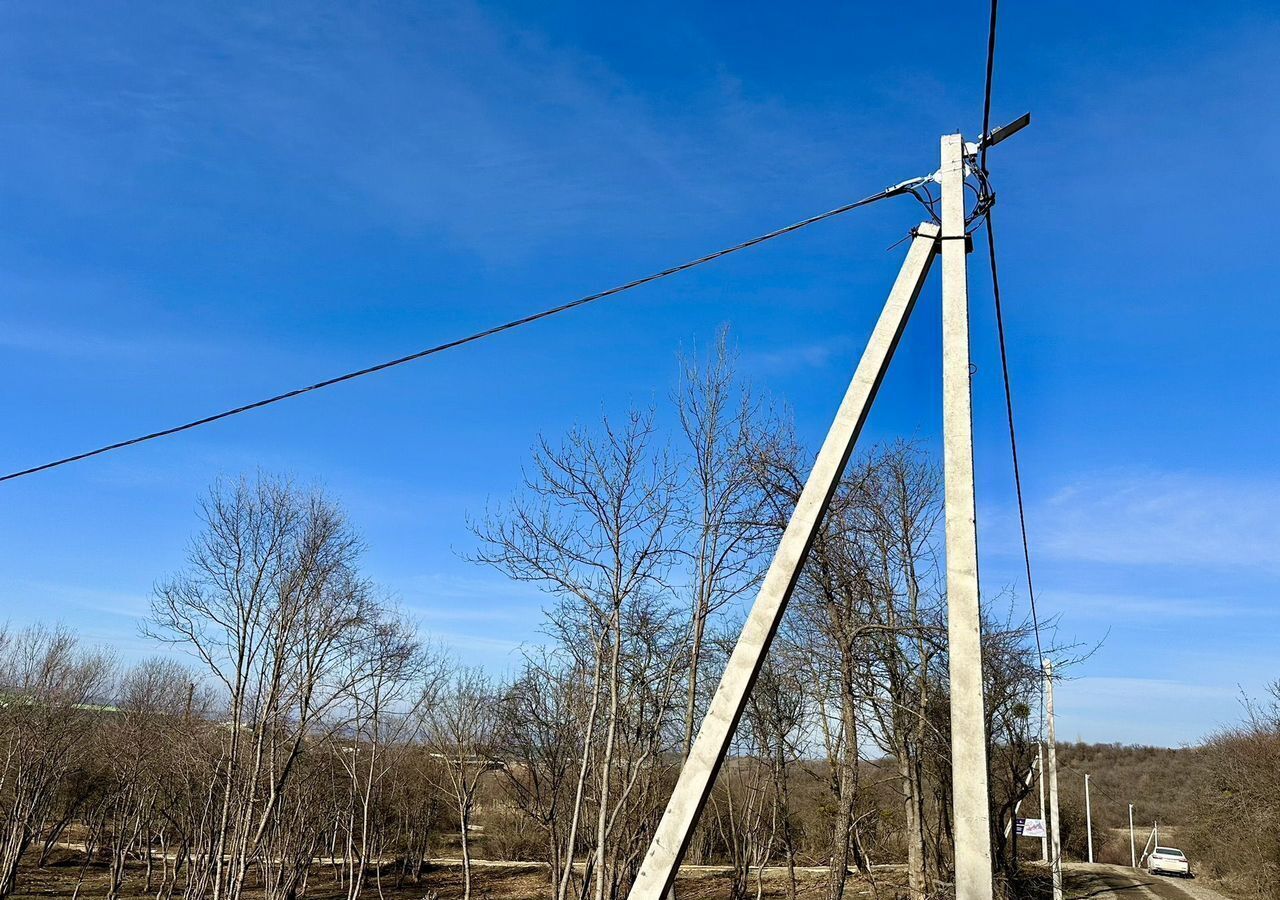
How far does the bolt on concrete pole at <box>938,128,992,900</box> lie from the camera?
176 inches

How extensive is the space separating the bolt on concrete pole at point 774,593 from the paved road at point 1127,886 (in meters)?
28.8

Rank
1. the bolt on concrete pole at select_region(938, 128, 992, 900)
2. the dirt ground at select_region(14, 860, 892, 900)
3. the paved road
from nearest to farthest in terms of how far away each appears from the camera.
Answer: the bolt on concrete pole at select_region(938, 128, 992, 900)
the paved road
the dirt ground at select_region(14, 860, 892, 900)

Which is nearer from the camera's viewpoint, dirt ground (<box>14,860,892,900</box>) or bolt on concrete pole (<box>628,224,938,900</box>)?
bolt on concrete pole (<box>628,224,938,900</box>)

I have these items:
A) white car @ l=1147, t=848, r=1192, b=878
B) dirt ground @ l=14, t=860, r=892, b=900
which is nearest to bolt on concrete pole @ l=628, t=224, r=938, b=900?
dirt ground @ l=14, t=860, r=892, b=900

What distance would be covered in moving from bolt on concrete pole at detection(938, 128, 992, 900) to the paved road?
28.4m

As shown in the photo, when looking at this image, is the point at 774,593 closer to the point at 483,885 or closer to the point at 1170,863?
the point at 483,885

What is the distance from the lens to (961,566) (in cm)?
489

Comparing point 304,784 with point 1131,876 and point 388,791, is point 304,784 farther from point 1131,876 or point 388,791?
point 1131,876

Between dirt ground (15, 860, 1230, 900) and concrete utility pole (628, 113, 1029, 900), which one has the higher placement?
concrete utility pole (628, 113, 1029, 900)

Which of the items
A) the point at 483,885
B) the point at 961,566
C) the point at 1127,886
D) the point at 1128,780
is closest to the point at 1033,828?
the point at 1127,886

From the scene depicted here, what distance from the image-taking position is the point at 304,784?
32.4 m

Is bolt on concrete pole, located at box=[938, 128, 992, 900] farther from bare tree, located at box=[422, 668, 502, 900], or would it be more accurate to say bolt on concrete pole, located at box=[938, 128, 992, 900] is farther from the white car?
the white car

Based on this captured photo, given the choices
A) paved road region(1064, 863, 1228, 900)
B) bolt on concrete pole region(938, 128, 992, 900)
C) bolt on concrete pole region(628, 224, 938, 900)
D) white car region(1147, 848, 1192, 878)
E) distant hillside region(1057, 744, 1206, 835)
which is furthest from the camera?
distant hillside region(1057, 744, 1206, 835)

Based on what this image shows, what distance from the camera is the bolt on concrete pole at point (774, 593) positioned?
468cm
